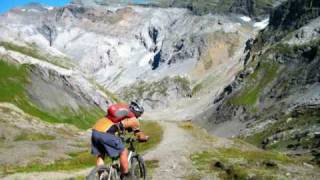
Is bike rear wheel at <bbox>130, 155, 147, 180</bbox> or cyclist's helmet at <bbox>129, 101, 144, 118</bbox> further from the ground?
cyclist's helmet at <bbox>129, 101, 144, 118</bbox>

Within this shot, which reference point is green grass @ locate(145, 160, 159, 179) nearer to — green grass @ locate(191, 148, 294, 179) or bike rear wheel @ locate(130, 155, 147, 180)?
green grass @ locate(191, 148, 294, 179)

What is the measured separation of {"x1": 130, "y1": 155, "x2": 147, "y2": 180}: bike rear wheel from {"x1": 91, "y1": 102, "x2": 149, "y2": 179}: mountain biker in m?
0.66

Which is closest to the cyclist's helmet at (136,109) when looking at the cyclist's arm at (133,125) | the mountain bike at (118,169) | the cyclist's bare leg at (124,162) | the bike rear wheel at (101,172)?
the cyclist's arm at (133,125)

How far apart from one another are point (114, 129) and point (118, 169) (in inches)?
58.5

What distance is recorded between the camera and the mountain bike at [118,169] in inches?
791

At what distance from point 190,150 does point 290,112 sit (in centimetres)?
12717

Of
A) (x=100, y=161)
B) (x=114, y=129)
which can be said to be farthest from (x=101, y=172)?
(x=114, y=129)

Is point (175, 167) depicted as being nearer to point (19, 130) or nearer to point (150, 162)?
point (150, 162)

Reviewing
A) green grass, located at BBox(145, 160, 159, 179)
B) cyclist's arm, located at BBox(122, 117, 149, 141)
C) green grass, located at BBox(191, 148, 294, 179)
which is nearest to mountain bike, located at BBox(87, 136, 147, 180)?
cyclist's arm, located at BBox(122, 117, 149, 141)

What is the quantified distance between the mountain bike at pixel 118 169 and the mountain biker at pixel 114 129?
237 millimetres

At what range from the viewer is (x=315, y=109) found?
543 ft

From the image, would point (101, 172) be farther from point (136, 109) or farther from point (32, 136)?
point (32, 136)

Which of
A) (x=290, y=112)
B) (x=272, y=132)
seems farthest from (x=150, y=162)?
(x=290, y=112)

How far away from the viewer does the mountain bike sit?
20094 millimetres
